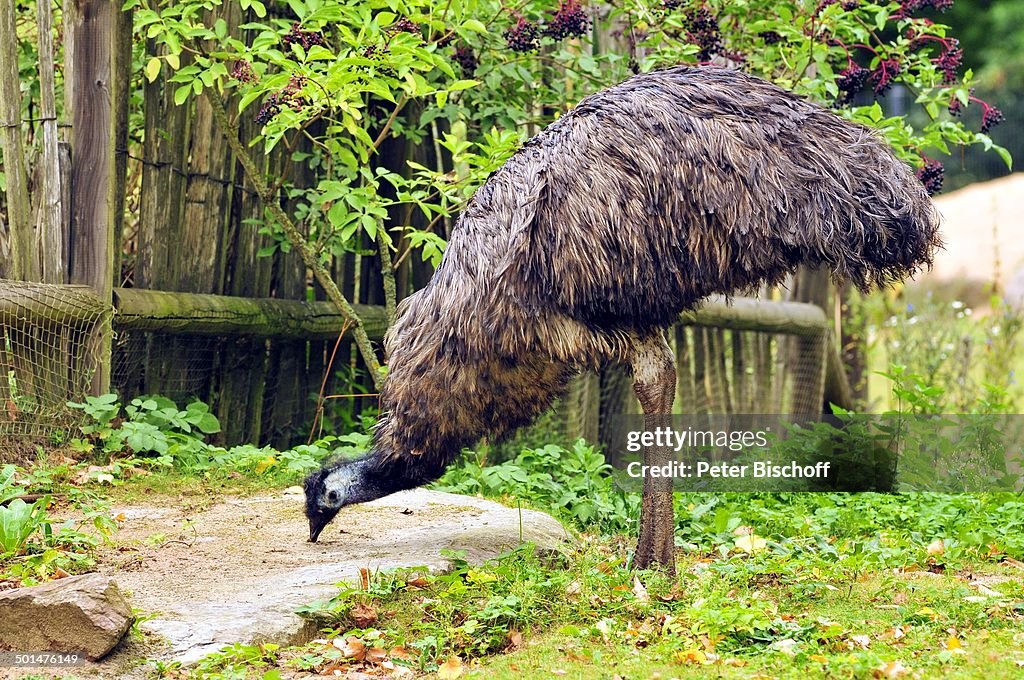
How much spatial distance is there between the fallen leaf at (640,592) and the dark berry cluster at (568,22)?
8.82 feet

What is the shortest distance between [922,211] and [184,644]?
105 inches

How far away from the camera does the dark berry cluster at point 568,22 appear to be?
553cm

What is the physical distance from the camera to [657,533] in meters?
4.17

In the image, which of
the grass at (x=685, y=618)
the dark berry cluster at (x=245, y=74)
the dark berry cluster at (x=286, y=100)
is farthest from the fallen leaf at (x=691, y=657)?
the dark berry cluster at (x=245, y=74)

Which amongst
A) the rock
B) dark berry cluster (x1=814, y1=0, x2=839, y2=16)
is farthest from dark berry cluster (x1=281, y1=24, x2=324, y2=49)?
the rock

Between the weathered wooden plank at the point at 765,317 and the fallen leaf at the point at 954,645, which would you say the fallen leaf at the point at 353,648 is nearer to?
the fallen leaf at the point at 954,645

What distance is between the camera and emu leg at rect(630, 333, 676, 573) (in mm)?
4105

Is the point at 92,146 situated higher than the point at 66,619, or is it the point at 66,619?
the point at 92,146

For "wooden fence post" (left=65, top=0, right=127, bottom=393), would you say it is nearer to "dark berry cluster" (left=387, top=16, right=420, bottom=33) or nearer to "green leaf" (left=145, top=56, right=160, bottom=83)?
"green leaf" (left=145, top=56, right=160, bottom=83)

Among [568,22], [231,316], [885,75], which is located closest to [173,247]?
[231,316]

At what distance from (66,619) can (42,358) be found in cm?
218

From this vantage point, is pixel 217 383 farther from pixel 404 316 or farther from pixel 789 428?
pixel 789 428

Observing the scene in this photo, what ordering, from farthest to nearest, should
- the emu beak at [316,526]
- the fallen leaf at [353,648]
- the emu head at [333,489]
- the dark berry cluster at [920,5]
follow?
1. the dark berry cluster at [920,5]
2. the emu beak at [316,526]
3. the emu head at [333,489]
4. the fallen leaf at [353,648]

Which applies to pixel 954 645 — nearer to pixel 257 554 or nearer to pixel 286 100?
pixel 257 554
